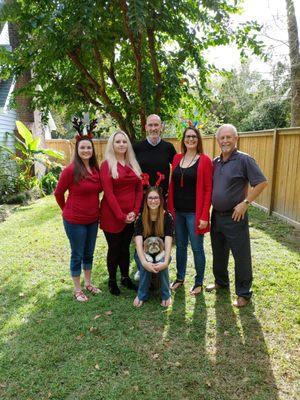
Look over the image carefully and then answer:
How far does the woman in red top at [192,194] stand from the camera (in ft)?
11.9

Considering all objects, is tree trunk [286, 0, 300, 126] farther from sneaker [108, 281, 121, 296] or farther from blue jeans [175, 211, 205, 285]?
sneaker [108, 281, 121, 296]

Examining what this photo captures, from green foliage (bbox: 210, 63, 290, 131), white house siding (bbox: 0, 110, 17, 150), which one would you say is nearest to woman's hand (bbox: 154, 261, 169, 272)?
green foliage (bbox: 210, 63, 290, 131)

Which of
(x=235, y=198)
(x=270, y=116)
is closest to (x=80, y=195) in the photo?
(x=235, y=198)

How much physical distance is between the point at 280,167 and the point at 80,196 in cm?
506

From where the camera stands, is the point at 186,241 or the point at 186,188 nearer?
the point at 186,188

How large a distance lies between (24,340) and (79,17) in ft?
11.5

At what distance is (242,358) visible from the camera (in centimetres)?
291

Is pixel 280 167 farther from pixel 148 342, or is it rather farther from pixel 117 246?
pixel 148 342

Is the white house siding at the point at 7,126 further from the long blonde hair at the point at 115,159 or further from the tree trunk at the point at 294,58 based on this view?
the tree trunk at the point at 294,58

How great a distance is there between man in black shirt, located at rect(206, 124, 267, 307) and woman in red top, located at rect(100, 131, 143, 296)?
92 cm

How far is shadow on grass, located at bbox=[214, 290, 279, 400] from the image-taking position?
257 centimetres

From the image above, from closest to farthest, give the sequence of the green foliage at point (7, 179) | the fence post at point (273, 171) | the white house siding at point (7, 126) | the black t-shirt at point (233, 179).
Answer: the black t-shirt at point (233, 179), the fence post at point (273, 171), the green foliage at point (7, 179), the white house siding at point (7, 126)

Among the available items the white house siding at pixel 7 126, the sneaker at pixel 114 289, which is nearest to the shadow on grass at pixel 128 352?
the sneaker at pixel 114 289

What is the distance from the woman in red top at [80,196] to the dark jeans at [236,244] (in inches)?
55.4
